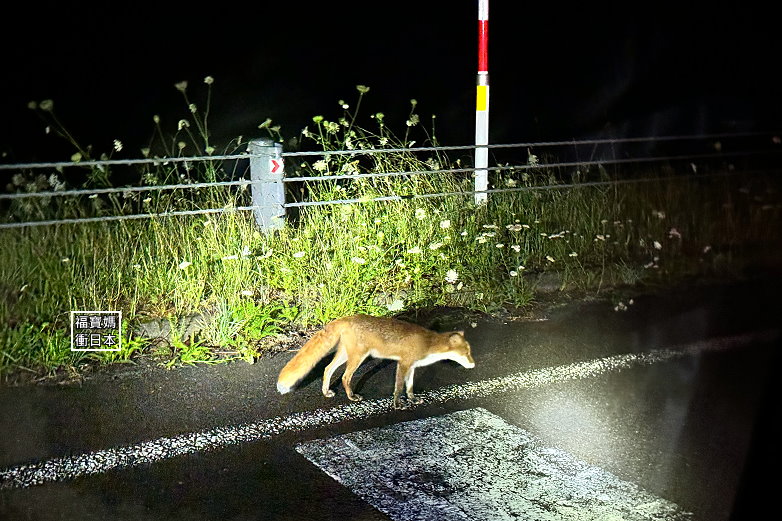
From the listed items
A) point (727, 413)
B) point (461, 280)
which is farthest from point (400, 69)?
point (727, 413)

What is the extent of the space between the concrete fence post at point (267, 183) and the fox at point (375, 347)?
2523 millimetres

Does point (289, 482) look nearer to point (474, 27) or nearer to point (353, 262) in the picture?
point (353, 262)

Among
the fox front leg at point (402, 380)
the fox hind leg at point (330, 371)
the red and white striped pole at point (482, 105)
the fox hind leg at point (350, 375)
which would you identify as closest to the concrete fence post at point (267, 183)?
the red and white striped pole at point (482, 105)

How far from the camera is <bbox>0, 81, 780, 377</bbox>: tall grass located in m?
6.21

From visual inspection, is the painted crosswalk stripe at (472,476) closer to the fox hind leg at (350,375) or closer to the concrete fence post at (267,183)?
the fox hind leg at (350,375)

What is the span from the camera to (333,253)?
7.57 metres

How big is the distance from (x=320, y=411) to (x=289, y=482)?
959 millimetres

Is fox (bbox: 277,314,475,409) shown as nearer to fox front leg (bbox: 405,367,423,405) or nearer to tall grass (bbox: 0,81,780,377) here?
fox front leg (bbox: 405,367,423,405)

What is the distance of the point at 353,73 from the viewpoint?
2270 centimetres

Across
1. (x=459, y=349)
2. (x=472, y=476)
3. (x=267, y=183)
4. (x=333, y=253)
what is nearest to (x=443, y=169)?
(x=333, y=253)

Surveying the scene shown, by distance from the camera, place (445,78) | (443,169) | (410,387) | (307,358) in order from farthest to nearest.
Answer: (445,78)
(443,169)
(410,387)
(307,358)

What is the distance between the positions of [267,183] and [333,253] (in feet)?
2.84

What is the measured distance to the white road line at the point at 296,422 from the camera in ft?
14.0

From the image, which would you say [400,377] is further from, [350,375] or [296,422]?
[296,422]
